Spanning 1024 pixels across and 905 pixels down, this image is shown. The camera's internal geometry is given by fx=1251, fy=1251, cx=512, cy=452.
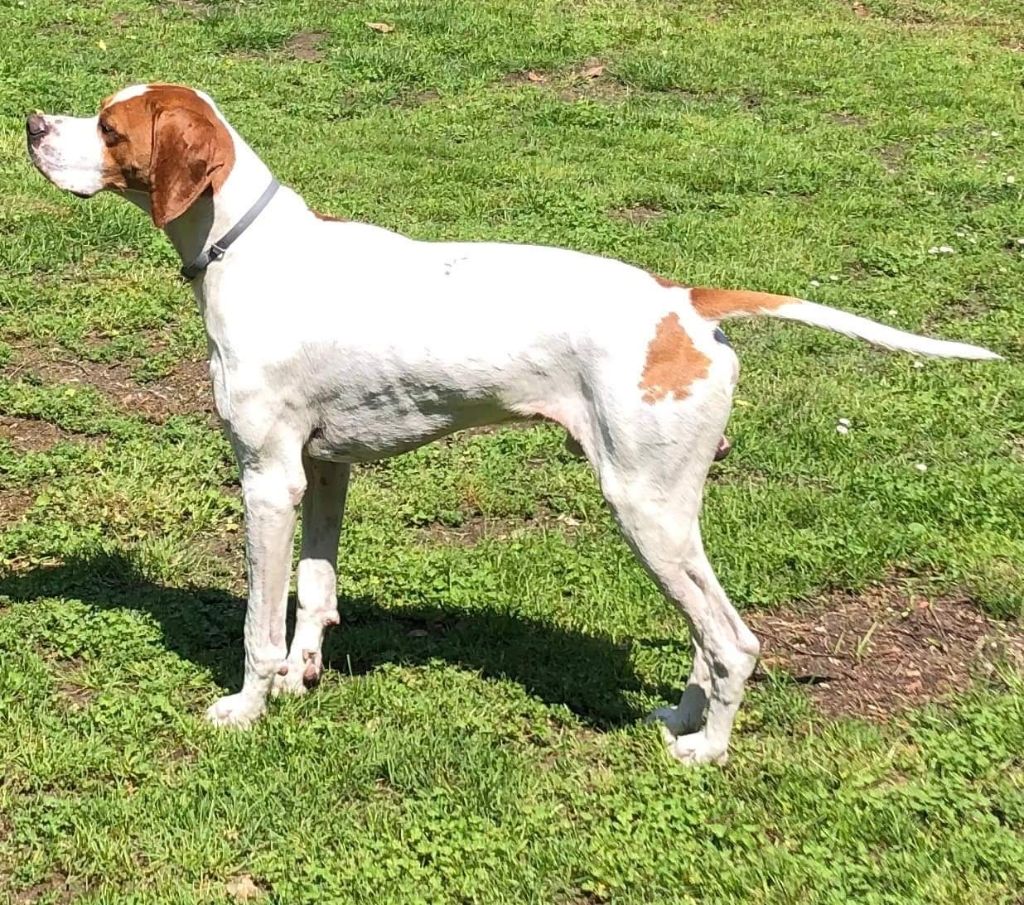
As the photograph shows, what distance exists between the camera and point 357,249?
12.8 feet

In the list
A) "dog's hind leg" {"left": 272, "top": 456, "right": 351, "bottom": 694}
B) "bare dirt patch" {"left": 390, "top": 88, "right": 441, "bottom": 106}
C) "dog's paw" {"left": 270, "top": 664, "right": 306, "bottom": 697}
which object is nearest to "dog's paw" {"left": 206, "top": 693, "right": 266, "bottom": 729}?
"dog's paw" {"left": 270, "top": 664, "right": 306, "bottom": 697}

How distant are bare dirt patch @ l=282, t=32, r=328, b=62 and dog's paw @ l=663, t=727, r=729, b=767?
9.12m

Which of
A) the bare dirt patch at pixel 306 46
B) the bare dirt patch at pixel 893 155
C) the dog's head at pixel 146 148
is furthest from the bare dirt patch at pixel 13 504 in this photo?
the bare dirt patch at pixel 306 46

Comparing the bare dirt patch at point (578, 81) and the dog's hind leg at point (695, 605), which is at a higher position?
the dog's hind leg at point (695, 605)

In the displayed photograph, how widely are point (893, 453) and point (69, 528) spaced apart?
3719 millimetres

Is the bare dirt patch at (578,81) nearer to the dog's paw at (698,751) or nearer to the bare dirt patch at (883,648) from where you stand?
the bare dirt patch at (883,648)

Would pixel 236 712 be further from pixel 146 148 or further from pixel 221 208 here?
pixel 146 148

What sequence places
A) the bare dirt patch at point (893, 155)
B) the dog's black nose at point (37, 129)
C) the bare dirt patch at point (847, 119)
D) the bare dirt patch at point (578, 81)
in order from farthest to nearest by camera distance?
1. the bare dirt patch at point (578, 81)
2. the bare dirt patch at point (847, 119)
3. the bare dirt patch at point (893, 155)
4. the dog's black nose at point (37, 129)

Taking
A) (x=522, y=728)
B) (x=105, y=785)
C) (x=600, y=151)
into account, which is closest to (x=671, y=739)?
(x=522, y=728)

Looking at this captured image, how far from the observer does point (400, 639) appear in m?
4.64

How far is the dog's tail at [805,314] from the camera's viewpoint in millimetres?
3627

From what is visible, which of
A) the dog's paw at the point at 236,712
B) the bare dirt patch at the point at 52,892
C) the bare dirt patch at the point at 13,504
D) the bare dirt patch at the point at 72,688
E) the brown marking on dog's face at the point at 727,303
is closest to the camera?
the bare dirt patch at the point at 52,892

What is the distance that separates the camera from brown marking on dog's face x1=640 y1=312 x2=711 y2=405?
3.54 meters

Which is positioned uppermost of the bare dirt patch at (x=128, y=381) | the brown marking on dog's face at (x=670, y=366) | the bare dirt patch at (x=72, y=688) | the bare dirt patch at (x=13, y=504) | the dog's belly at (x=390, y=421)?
the brown marking on dog's face at (x=670, y=366)
